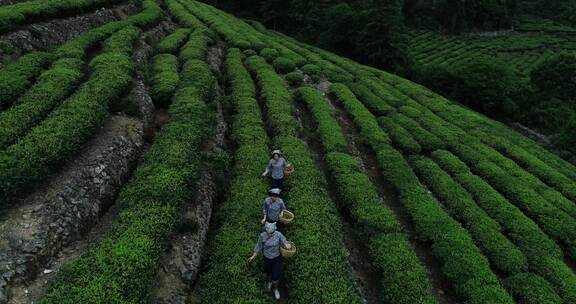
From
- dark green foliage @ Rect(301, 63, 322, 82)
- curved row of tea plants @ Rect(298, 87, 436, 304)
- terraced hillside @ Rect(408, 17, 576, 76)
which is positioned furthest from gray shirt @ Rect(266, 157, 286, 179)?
terraced hillside @ Rect(408, 17, 576, 76)

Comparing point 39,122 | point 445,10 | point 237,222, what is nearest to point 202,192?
point 237,222

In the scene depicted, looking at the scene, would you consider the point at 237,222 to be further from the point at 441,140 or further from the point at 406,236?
the point at 441,140

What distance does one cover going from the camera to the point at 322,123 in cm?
2381

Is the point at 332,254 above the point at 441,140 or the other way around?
above

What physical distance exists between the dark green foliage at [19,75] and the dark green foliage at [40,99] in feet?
1.41

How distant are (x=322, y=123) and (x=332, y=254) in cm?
1175

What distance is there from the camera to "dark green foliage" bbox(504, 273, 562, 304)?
1402cm

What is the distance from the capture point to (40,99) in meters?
16.6

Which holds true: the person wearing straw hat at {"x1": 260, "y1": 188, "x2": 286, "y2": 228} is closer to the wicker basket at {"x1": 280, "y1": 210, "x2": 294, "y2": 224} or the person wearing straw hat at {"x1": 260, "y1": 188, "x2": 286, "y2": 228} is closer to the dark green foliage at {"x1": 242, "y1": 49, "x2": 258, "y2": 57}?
the wicker basket at {"x1": 280, "y1": 210, "x2": 294, "y2": 224}

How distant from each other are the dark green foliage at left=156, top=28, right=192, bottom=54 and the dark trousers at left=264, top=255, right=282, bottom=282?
22.2 meters

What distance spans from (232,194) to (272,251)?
17.0 feet

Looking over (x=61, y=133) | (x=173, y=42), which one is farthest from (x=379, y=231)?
(x=173, y=42)

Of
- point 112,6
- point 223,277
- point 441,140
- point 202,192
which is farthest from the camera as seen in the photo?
point 112,6

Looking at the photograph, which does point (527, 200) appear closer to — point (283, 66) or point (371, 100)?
point (371, 100)
